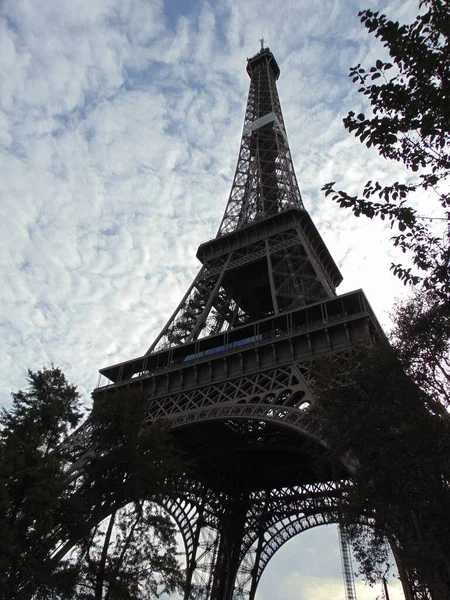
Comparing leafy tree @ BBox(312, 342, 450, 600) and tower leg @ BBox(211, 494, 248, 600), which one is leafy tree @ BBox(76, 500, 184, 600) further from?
tower leg @ BBox(211, 494, 248, 600)

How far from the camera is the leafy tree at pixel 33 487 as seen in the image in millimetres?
15781

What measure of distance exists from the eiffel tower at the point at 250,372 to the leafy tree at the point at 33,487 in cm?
417

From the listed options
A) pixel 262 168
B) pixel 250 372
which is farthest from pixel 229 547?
pixel 262 168

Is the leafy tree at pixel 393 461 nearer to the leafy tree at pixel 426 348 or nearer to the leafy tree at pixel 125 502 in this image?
the leafy tree at pixel 426 348

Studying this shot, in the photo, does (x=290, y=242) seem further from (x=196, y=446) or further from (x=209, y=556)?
(x=209, y=556)

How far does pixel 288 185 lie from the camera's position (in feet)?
158

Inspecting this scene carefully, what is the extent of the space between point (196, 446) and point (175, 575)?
15657 millimetres

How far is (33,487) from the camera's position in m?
16.9

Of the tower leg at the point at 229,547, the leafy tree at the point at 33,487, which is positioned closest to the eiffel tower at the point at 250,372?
the tower leg at the point at 229,547

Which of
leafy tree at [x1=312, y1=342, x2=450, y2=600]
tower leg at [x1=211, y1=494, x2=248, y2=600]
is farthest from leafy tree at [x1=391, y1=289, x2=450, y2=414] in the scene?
tower leg at [x1=211, y1=494, x2=248, y2=600]

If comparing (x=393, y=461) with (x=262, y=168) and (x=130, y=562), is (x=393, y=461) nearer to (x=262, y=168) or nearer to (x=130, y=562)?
(x=130, y=562)

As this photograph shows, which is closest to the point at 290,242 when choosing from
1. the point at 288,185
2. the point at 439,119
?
the point at 288,185

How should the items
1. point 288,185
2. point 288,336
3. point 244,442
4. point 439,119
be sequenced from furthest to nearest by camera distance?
1. point 288,185
2. point 244,442
3. point 288,336
4. point 439,119

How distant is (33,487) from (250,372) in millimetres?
13886
